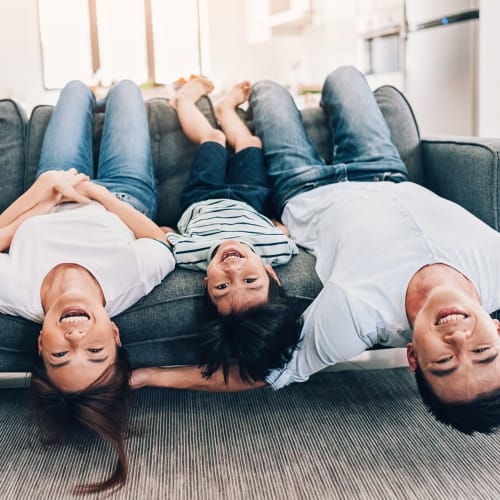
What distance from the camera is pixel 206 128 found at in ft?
6.43

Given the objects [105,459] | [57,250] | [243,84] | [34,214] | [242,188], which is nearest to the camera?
[105,459]

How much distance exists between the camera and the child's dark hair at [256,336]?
4.38 ft

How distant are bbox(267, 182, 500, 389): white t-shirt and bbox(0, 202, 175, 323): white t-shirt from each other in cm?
41

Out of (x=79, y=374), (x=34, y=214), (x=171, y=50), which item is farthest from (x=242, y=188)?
(x=171, y=50)

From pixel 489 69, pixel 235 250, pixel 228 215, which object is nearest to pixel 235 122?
pixel 228 215

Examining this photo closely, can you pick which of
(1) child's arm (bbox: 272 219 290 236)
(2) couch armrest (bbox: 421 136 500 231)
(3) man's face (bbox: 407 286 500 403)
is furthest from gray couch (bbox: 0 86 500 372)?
(3) man's face (bbox: 407 286 500 403)

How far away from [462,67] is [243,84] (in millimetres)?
1760

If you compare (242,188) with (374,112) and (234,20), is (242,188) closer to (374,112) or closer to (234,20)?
(374,112)

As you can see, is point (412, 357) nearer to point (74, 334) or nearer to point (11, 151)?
point (74, 334)

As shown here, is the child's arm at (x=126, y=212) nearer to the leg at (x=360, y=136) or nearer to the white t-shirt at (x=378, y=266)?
the white t-shirt at (x=378, y=266)

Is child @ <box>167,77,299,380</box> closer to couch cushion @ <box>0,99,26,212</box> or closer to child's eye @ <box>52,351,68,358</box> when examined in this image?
child's eye @ <box>52,351,68,358</box>

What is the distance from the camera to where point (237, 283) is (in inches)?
53.1

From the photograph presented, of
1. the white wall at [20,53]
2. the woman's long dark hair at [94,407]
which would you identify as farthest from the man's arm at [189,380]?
the white wall at [20,53]

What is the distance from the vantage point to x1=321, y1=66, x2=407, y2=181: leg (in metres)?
1.90
